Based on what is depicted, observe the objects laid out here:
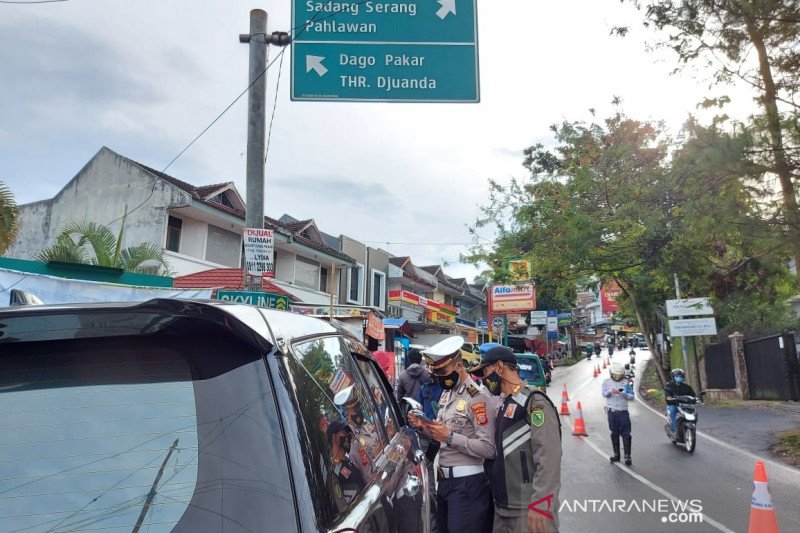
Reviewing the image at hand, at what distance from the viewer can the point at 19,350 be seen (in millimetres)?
1584

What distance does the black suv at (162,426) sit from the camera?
1.37 m

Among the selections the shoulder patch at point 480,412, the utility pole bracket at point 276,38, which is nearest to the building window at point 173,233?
the utility pole bracket at point 276,38

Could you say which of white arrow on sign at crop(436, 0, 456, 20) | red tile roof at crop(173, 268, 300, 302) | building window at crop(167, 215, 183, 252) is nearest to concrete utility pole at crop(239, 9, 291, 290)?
white arrow on sign at crop(436, 0, 456, 20)

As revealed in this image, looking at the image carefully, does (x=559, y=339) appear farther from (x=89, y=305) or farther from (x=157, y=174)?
(x=89, y=305)

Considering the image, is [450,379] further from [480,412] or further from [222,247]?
[222,247]

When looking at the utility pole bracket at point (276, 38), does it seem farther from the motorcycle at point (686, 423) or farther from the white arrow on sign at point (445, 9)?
the motorcycle at point (686, 423)

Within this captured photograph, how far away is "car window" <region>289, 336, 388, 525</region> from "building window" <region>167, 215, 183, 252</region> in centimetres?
1851

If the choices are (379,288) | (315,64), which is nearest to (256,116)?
(315,64)

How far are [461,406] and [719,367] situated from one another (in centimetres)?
2294

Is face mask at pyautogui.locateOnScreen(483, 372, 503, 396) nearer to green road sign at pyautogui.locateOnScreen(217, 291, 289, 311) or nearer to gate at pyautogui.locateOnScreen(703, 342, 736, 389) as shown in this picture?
green road sign at pyautogui.locateOnScreen(217, 291, 289, 311)

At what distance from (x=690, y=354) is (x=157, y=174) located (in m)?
22.4

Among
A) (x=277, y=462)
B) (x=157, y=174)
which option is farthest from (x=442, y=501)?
(x=157, y=174)

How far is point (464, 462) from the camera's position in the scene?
3.81 metres

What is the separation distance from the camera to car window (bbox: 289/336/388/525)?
157 cm
